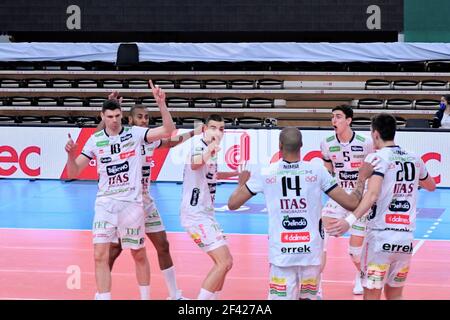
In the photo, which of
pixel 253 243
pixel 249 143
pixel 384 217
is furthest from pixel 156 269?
pixel 249 143

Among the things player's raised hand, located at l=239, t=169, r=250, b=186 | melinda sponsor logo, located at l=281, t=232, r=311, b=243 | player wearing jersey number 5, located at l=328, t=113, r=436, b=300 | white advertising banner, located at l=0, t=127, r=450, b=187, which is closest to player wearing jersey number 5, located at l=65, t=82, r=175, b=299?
player's raised hand, located at l=239, t=169, r=250, b=186

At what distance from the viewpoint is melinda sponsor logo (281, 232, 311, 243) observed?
7.50 meters

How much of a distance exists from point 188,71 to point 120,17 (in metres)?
3.12

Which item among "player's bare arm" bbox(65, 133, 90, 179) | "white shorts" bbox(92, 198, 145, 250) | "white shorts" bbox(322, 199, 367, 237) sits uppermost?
"player's bare arm" bbox(65, 133, 90, 179)

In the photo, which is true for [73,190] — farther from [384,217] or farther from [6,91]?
[384,217]

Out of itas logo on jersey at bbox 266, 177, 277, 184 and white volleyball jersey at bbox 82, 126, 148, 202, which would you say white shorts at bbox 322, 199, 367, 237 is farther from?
itas logo on jersey at bbox 266, 177, 277, 184

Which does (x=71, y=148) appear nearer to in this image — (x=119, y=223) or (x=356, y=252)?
(x=119, y=223)

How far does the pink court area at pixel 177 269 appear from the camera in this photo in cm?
1057

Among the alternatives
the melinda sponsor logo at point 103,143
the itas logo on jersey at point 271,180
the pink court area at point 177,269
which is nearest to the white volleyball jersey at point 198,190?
the melinda sponsor logo at point 103,143

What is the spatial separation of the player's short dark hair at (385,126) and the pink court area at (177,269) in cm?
295

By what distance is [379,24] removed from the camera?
2500 centimetres

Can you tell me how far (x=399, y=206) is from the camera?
798 centimetres
